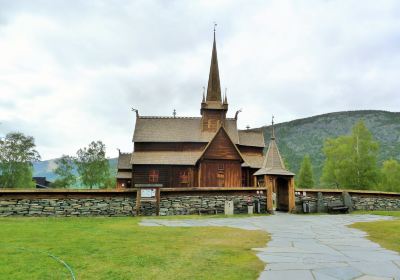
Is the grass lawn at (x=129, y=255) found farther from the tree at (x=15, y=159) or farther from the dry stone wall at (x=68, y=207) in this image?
the tree at (x=15, y=159)

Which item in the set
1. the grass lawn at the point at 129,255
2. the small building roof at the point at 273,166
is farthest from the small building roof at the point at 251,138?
the grass lawn at the point at 129,255

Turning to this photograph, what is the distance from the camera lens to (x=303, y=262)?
852 centimetres

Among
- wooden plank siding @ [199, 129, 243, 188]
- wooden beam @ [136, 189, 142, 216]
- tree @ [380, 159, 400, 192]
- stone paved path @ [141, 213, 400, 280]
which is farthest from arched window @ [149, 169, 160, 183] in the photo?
tree @ [380, 159, 400, 192]

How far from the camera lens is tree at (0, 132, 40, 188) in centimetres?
5922

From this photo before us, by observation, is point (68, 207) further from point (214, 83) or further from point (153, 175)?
point (214, 83)

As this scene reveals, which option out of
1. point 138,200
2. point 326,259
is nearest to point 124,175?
point 138,200

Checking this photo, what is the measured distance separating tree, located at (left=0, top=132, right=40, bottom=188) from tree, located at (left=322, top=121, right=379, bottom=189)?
4846 centimetres

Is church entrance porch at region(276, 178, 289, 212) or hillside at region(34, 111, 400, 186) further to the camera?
hillside at region(34, 111, 400, 186)

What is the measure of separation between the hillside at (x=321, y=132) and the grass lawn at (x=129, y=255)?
118 m

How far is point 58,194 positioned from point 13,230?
328 inches

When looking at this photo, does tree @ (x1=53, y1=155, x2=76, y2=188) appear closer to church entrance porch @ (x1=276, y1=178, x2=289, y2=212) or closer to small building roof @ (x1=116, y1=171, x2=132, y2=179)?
small building roof @ (x1=116, y1=171, x2=132, y2=179)

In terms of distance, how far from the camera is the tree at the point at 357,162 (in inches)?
2056

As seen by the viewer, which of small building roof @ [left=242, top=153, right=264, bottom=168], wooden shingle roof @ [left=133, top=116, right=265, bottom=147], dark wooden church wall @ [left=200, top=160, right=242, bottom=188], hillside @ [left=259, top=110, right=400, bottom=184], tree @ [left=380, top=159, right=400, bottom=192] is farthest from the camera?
hillside @ [left=259, top=110, right=400, bottom=184]

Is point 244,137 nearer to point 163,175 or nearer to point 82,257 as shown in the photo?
point 163,175
